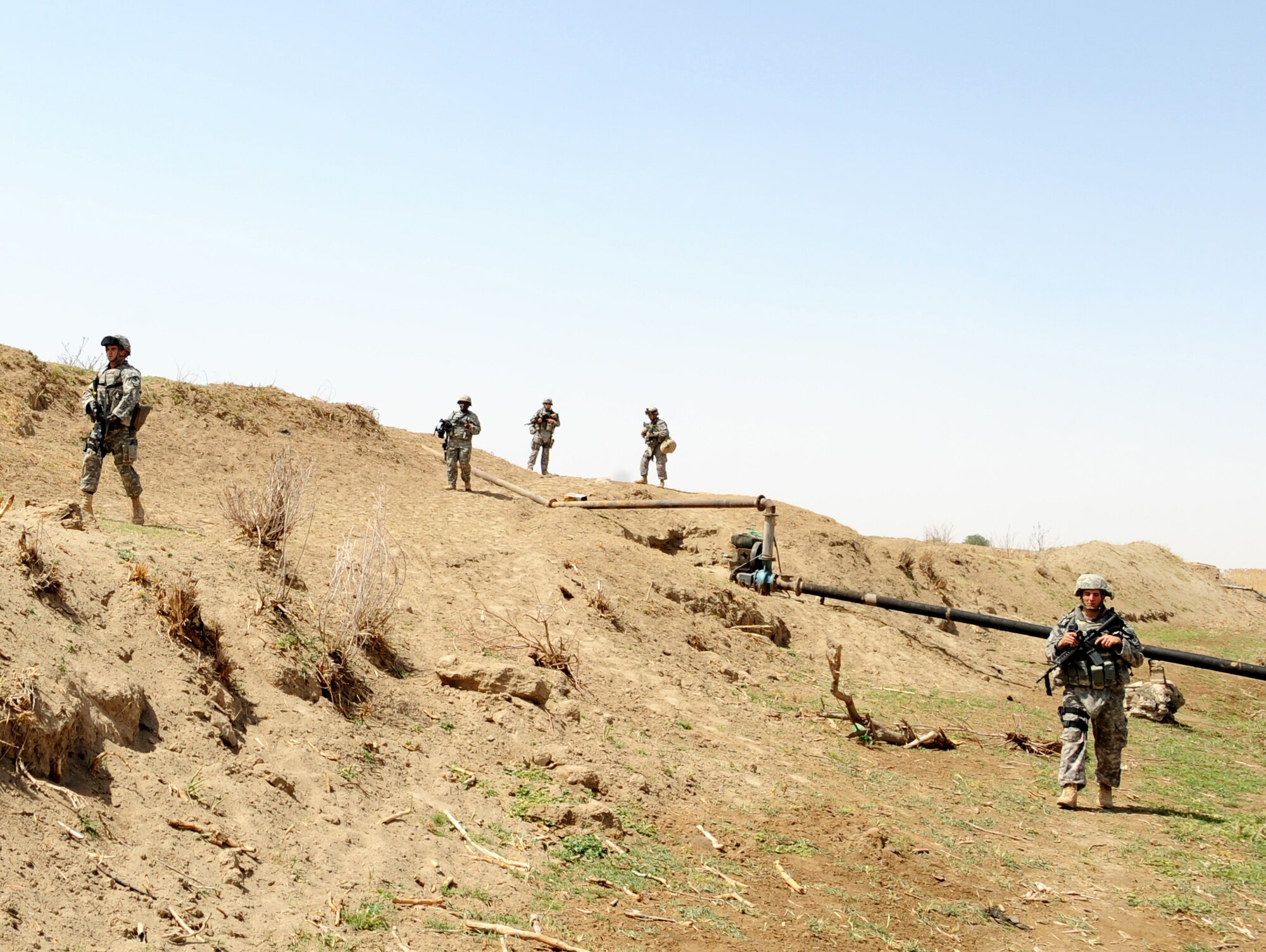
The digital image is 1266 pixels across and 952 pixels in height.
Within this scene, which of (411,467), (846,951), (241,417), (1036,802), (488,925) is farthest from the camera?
(411,467)

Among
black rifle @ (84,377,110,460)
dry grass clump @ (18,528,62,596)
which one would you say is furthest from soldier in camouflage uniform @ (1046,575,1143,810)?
black rifle @ (84,377,110,460)

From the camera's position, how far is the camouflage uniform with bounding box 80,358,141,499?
9.22 meters

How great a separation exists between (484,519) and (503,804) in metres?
8.27

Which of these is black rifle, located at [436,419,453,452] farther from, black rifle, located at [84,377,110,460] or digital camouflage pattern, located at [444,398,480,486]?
black rifle, located at [84,377,110,460]

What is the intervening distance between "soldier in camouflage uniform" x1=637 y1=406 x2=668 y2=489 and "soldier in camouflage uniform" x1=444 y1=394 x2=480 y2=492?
4.70 meters

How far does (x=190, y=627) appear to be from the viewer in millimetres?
6133

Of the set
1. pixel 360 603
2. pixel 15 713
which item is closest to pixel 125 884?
pixel 15 713

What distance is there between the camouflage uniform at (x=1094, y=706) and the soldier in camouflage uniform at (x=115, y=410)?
794cm

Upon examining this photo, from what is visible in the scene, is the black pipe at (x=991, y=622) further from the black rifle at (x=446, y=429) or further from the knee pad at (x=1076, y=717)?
the black rifle at (x=446, y=429)

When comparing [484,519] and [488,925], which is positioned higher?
[484,519]

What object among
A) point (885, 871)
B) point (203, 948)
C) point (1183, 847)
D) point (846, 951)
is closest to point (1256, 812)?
point (1183, 847)

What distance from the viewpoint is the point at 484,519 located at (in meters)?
14.1

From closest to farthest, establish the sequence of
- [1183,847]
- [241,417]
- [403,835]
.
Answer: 1. [403,835]
2. [1183,847]
3. [241,417]

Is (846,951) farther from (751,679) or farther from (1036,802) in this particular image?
(751,679)
